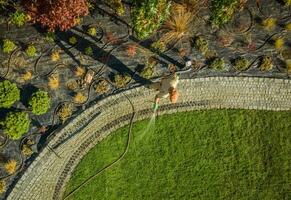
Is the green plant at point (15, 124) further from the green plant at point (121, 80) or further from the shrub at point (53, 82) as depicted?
the green plant at point (121, 80)

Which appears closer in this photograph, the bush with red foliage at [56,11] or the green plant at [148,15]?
the bush with red foliage at [56,11]

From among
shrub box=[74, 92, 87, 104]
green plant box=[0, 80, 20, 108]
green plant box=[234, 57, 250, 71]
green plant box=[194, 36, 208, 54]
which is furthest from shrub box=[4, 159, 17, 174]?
green plant box=[234, 57, 250, 71]

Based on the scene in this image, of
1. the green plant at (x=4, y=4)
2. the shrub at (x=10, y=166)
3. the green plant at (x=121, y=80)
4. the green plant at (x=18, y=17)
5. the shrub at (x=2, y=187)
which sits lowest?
the shrub at (x=2, y=187)

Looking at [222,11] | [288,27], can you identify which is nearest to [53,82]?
[222,11]

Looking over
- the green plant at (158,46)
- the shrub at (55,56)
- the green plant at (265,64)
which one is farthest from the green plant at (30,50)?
the green plant at (265,64)

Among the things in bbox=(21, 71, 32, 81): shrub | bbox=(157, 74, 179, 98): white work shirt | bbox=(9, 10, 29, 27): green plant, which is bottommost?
Result: bbox=(157, 74, 179, 98): white work shirt

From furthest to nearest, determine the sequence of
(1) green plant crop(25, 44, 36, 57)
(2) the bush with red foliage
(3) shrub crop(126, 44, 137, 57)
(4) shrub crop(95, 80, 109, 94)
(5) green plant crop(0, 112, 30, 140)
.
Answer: (3) shrub crop(126, 44, 137, 57) → (4) shrub crop(95, 80, 109, 94) → (1) green plant crop(25, 44, 36, 57) → (5) green plant crop(0, 112, 30, 140) → (2) the bush with red foliage

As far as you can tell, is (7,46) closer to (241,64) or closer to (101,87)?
(101,87)

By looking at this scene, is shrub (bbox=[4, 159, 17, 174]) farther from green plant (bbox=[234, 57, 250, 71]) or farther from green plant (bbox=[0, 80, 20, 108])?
green plant (bbox=[234, 57, 250, 71])
